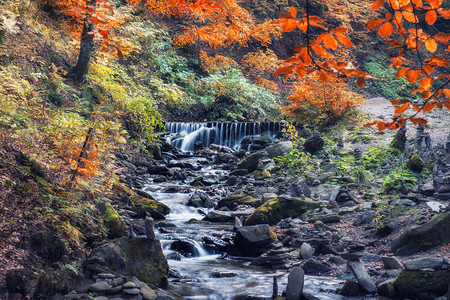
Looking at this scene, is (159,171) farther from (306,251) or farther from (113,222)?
(306,251)

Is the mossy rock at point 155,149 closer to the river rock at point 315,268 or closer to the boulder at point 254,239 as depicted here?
the boulder at point 254,239

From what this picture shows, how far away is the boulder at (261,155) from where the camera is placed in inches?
527

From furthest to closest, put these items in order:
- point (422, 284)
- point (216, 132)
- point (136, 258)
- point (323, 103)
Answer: point (216, 132)
point (323, 103)
point (136, 258)
point (422, 284)

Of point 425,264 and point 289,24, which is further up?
point 289,24

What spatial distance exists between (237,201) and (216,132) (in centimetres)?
837

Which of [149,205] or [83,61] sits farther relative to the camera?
[83,61]

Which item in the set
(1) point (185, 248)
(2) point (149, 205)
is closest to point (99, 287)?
(1) point (185, 248)

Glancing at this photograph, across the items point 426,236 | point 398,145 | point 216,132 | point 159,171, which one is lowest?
point 426,236

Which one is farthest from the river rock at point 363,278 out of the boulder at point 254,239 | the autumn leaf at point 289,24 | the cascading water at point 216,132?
the cascading water at point 216,132

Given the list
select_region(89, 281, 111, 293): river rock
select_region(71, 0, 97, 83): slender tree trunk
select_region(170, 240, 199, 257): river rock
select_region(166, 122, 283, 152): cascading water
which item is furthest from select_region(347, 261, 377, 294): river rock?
select_region(166, 122, 283, 152): cascading water

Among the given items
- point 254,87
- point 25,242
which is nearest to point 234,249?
point 25,242

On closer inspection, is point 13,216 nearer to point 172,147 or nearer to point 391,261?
point 391,261

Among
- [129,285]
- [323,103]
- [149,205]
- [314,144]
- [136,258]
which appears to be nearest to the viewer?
[129,285]

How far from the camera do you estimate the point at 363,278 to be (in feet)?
16.4
